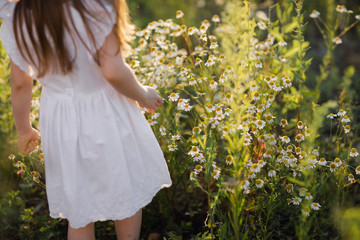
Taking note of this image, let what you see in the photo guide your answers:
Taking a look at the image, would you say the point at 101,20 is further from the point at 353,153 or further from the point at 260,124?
the point at 353,153

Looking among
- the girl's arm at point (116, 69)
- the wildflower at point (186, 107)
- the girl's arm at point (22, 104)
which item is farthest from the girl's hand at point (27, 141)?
the wildflower at point (186, 107)

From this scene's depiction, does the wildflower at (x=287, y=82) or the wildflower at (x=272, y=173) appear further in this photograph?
the wildflower at (x=287, y=82)

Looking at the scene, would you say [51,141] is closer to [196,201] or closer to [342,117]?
[196,201]

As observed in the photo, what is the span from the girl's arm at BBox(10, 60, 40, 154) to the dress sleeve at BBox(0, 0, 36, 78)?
0.06 meters

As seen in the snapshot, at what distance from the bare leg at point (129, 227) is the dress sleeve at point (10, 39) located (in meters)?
0.68

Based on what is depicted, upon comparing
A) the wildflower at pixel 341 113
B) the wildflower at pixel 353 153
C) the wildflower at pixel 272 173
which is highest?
the wildflower at pixel 341 113

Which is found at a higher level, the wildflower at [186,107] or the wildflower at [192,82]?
the wildflower at [192,82]

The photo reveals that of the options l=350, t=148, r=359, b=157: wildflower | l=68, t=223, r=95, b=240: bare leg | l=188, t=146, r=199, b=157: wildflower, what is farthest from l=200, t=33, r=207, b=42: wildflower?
l=68, t=223, r=95, b=240: bare leg

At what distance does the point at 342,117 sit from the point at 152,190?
3.21ft

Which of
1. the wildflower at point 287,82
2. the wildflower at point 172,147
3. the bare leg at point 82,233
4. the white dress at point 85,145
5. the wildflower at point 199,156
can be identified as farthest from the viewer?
the wildflower at point 287,82

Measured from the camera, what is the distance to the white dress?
1.39 metres

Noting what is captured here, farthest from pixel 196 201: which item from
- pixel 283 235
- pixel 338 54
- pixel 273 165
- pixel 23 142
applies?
pixel 338 54

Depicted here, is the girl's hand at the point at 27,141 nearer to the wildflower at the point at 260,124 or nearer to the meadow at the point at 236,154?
the meadow at the point at 236,154

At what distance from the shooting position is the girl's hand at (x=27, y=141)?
1.60m
